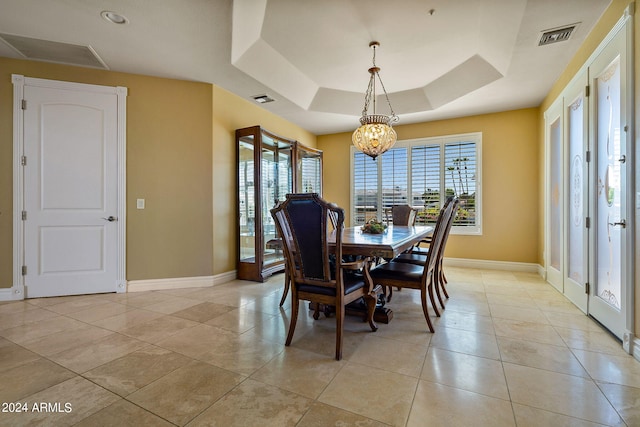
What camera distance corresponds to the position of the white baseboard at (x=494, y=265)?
4.70 m

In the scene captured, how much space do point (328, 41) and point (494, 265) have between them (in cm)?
434

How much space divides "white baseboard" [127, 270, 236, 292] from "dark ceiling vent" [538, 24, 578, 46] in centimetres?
461

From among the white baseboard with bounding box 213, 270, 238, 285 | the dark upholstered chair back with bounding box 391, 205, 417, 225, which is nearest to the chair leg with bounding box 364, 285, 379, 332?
the dark upholstered chair back with bounding box 391, 205, 417, 225

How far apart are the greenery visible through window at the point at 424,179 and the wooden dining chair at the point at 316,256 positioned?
2976 mm

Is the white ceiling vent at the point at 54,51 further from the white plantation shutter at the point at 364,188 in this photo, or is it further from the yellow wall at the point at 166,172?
the white plantation shutter at the point at 364,188

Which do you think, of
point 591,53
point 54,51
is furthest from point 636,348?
point 54,51

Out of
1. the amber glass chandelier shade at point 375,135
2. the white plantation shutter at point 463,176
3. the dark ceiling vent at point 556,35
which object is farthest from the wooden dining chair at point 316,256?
the white plantation shutter at point 463,176

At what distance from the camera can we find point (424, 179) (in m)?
5.42

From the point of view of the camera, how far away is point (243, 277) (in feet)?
14.2

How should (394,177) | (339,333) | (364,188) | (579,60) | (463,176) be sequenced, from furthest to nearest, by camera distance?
(364,188), (394,177), (463,176), (579,60), (339,333)

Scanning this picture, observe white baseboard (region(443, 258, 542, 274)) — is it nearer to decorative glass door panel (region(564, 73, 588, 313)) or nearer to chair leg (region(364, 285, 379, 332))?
decorative glass door panel (region(564, 73, 588, 313))

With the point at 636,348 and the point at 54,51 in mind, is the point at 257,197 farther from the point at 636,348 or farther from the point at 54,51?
the point at 636,348

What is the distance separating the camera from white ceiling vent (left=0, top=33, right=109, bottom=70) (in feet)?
9.61

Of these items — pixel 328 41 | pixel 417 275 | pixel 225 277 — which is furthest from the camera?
pixel 225 277
